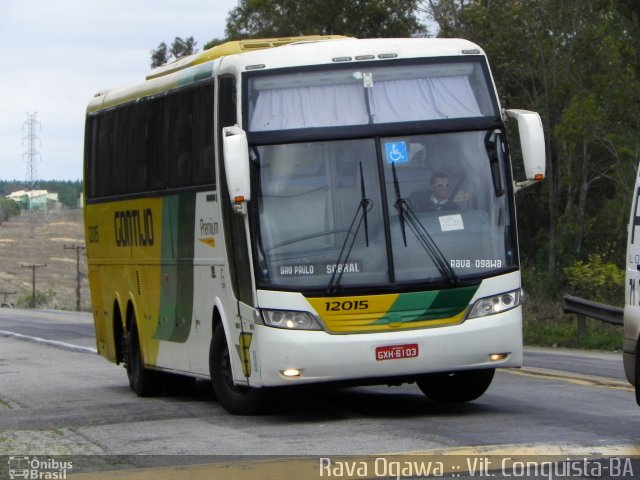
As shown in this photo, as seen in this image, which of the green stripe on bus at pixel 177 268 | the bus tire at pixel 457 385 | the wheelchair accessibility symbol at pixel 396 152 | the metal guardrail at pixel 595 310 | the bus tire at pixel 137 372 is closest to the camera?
the wheelchair accessibility symbol at pixel 396 152

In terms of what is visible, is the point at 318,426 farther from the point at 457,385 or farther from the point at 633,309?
the point at 633,309

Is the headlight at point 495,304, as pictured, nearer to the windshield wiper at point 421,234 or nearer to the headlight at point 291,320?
the windshield wiper at point 421,234

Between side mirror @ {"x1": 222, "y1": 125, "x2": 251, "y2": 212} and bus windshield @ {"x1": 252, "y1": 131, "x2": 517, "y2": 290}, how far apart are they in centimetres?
30

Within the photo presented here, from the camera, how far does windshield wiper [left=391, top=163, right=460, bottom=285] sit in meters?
11.8

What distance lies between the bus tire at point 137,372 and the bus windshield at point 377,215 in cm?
475

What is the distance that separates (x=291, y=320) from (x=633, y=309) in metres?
2.76

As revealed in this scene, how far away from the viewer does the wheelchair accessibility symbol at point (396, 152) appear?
1199cm

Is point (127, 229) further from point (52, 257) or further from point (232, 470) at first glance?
point (52, 257)

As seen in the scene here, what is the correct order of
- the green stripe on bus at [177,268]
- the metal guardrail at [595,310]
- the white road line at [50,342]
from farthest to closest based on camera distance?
1. the white road line at [50,342]
2. the metal guardrail at [595,310]
3. the green stripe on bus at [177,268]

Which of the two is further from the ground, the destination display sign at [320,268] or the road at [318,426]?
the destination display sign at [320,268]

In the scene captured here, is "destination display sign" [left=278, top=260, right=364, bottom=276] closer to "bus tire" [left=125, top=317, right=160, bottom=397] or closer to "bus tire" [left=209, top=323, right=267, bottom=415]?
"bus tire" [left=209, top=323, right=267, bottom=415]

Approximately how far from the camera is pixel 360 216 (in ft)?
38.7

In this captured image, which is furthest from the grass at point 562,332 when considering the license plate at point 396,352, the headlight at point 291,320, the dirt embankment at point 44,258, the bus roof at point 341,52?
the dirt embankment at point 44,258

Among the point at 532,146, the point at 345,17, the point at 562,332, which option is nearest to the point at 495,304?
the point at 532,146
